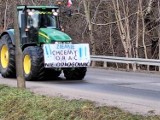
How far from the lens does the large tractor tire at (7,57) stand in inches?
631

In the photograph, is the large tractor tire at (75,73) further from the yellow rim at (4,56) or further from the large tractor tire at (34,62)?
the yellow rim at (4,56)

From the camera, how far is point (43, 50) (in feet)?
48.0

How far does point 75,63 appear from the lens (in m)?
14.8

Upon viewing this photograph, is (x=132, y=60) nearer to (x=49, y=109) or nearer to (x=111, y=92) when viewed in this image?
(x=111, y=92)

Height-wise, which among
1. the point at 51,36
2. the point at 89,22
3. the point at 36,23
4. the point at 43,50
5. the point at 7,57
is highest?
Answer: the point at 89,22

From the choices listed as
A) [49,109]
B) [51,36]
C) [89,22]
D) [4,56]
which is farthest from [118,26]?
[49,109]

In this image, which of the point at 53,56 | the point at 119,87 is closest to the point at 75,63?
the point at 53,56

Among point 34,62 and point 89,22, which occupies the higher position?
point 89,22

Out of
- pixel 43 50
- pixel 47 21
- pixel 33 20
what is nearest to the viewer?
pixel 43 50

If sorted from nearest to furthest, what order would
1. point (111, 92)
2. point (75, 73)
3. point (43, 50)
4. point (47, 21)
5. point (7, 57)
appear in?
point (111, 92) → point (43, 50) → point (75, 73) → point (47, 21) → point (7, 57)

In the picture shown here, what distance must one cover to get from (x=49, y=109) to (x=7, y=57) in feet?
23.8

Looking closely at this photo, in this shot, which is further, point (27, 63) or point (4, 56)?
point (4, 56)

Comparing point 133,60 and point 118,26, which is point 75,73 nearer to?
point 133,60

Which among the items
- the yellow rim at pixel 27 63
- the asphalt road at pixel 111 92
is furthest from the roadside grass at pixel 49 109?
the yellow rim at pixel 27 63
